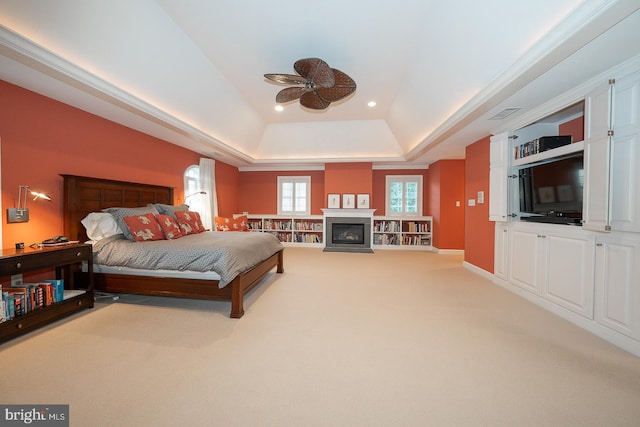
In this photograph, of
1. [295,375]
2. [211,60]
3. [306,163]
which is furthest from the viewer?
[306,163]

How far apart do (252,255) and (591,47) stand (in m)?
3.73

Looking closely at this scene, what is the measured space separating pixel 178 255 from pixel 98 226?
1298 millimetres

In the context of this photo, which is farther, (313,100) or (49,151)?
(313,100)

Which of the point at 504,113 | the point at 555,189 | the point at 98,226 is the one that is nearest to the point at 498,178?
the point at 555,189

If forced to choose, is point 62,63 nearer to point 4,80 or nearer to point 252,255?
point 4,80

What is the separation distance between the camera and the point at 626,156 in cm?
214

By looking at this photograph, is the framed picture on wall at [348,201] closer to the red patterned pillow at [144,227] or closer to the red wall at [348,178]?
the red wall at [348,178]

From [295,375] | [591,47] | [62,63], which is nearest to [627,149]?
[591,47]

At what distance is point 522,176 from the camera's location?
360cm

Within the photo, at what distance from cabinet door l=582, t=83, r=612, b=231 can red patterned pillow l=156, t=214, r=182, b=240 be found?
15.5 ft

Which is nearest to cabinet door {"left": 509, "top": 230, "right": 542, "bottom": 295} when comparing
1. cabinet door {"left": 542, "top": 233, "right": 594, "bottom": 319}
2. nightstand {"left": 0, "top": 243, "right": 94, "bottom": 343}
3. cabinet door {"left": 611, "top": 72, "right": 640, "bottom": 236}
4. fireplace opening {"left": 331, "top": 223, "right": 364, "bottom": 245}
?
cabinet door {"left": 542, "top": 233, "right": 594, "bottom": 319}

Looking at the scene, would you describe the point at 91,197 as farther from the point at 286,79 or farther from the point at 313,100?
the point at 313,100

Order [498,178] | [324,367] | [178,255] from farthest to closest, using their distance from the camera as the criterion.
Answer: [498,178], [178,255], [324,367]

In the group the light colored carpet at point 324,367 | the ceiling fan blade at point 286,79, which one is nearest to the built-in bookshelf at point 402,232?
the light colored carpet at point 324,367
